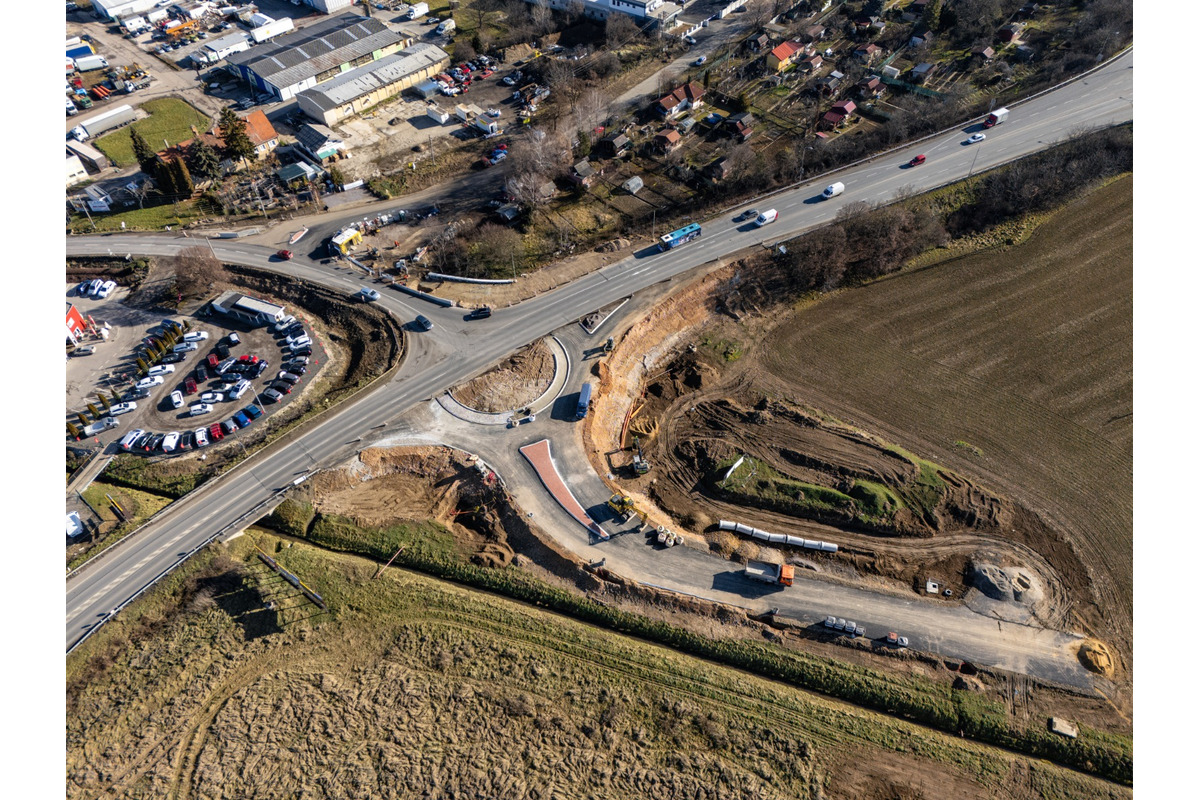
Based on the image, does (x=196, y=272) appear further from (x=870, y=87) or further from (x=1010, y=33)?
(x=1010, y=33)

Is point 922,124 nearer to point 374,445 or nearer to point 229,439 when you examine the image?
point 374,445

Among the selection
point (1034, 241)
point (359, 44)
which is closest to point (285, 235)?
point (359, 44)

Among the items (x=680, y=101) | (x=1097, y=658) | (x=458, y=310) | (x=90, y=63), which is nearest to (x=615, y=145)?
(x=680, y=101)

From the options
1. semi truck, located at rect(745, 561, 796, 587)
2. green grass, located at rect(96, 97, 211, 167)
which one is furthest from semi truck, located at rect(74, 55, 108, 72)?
semi truck, located at rect(745, 561, 796, 587)

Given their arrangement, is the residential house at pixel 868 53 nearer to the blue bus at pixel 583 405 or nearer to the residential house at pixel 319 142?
the blue bus at pixel 583 405

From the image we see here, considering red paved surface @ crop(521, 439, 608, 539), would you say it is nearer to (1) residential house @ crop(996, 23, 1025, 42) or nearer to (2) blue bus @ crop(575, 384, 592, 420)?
(2) blue bus @ crop(575, 384, 592, 420)

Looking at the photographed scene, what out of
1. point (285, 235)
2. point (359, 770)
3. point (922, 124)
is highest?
point (922, 124)

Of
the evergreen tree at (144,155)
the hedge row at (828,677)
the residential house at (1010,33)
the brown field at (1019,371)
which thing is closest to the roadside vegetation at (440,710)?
the hedge row at (828,677)
